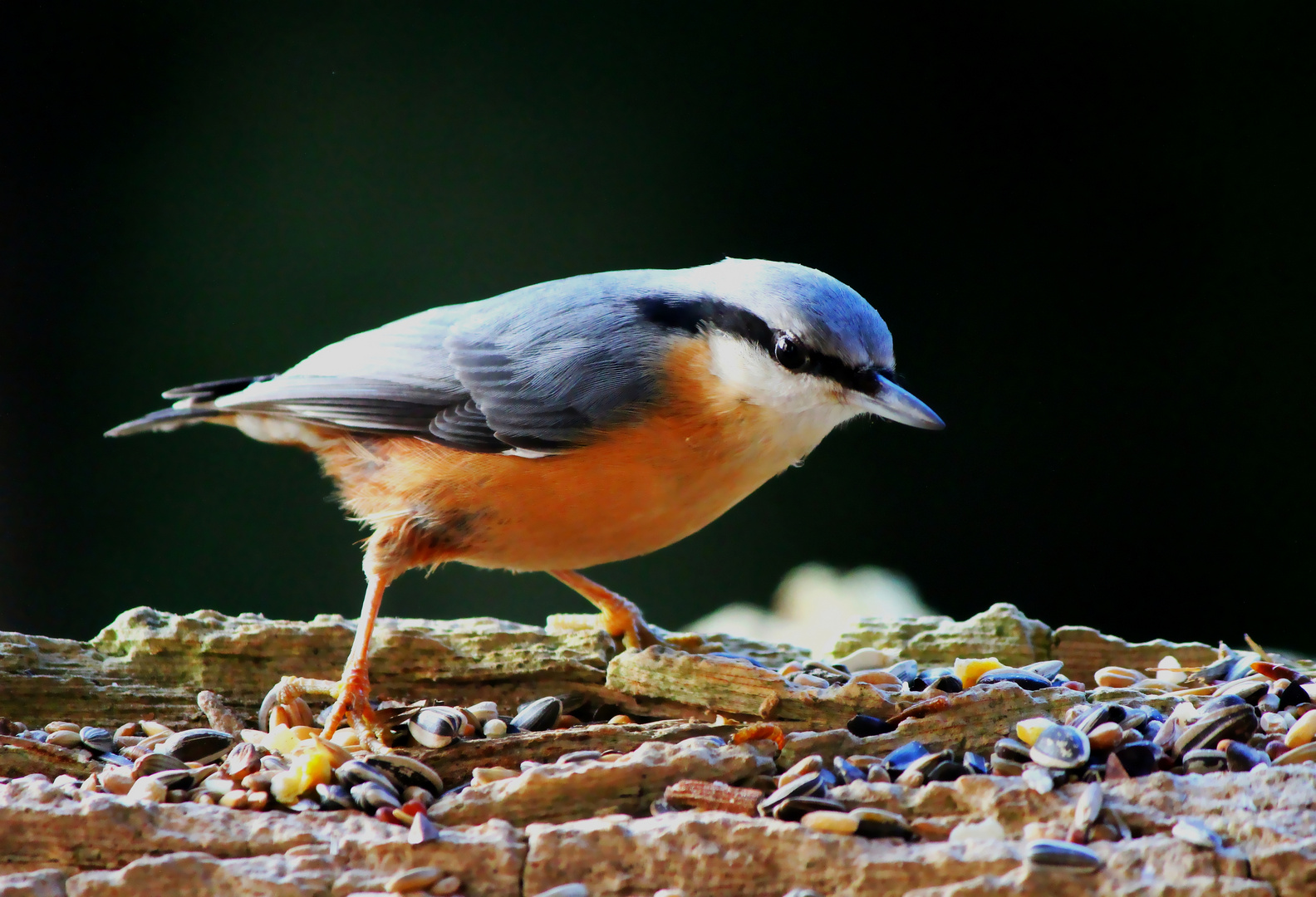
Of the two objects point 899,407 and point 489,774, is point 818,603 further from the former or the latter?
point 489,774

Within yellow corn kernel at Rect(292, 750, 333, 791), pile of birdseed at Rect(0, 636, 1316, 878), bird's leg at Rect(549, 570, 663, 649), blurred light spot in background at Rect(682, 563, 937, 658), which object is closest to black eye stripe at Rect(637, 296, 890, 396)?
pile of birdseed at Rect(0, 636, 1316, 878)

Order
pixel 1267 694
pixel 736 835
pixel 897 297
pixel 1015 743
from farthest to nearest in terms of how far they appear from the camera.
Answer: pixel 897 297, pixel 1267 694, pixel 1015 743, pixel 736 835

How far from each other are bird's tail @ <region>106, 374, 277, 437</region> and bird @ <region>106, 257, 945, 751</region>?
0.31 meters

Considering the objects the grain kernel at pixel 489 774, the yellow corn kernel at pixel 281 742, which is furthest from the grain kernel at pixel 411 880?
the yellow corn kernel at pixel 281 742

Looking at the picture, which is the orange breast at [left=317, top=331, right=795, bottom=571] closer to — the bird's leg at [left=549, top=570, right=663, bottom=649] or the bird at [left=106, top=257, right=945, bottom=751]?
the bird at [left=106, top=257, right=945, bottom=751]

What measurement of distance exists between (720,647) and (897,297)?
133 cm

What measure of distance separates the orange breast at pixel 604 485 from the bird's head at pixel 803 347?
44 millimetres

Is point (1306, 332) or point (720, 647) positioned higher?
point (1306, 332)

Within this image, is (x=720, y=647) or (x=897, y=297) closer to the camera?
(x=720, y=647)

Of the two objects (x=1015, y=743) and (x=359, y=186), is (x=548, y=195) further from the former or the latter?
(x=1015, y=743)

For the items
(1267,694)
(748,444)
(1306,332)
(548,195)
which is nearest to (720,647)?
(748,444)

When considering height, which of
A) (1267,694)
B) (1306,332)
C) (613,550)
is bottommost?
(1267,694)

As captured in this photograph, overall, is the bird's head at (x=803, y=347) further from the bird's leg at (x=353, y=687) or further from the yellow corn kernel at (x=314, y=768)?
the yellow corn kernel at (x=314, y=768)

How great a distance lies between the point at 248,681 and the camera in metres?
2.10
